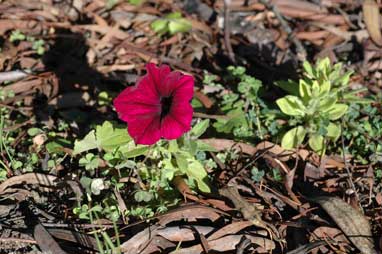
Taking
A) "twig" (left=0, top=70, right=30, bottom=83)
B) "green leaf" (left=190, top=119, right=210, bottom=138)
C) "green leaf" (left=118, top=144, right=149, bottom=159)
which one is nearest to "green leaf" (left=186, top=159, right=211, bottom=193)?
"green leaf" (left=190, top=119, right=210, bottom=138)

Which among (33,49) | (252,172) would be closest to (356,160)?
(252,172)

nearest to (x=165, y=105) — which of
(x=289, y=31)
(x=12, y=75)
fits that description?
(x=12, y=75)

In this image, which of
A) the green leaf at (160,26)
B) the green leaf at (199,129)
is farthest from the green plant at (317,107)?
the green leaf at (160,26)

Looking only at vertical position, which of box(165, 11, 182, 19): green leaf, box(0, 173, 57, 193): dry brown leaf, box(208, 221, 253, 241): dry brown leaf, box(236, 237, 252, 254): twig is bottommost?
box(236, 237, 252, 254): twig

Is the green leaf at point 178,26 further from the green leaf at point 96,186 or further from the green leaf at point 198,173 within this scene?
the green leaf at point 96,186

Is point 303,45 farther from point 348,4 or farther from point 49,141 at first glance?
point 49,141

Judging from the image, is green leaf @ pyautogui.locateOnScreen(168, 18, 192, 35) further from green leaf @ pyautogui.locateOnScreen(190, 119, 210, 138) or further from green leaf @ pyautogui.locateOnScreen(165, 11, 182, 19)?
green leaf @ pyautogui.locateOnScreen(190, 119, 210, 138)

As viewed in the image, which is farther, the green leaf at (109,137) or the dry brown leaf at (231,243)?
the green leaf at (109,137)
